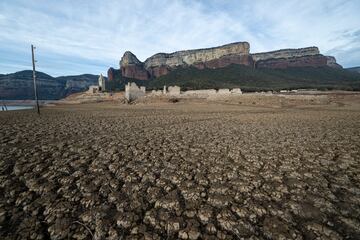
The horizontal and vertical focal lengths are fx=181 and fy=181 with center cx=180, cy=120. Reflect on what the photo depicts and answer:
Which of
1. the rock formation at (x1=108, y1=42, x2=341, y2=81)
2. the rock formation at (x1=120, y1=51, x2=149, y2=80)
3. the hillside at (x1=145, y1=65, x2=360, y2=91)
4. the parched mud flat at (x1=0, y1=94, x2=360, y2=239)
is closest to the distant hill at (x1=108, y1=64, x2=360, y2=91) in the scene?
the hillside at (x1=145, y1=65, x2=360, y2=91)

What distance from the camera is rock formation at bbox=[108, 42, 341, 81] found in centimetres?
16950

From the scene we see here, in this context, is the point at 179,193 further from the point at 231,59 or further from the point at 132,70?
the point at 132,70

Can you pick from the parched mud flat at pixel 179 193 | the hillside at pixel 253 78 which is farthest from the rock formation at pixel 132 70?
the parched mud flat at pixel 179 193

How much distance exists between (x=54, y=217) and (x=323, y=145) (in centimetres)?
934

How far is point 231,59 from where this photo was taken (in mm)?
173000

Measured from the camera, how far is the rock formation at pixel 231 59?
16950cm

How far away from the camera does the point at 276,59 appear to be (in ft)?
595

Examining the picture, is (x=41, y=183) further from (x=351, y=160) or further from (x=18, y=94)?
(x=18, y=94)

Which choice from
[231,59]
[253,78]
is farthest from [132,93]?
[231,59]

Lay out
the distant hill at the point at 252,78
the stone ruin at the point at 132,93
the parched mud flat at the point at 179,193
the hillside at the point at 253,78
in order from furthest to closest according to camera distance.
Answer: the distant hill at the point at 252,78, the hillside at the point at 253,78, the stone ruin at the point at 132,93, the parched mud flat at the point at 179,193

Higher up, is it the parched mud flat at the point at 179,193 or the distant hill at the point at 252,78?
the distant hill at the point at 252,78

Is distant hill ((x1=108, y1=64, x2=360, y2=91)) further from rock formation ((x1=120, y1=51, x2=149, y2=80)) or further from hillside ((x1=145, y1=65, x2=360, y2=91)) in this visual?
rock formation ((x1=120, y1=51, x2=149, y2=80))

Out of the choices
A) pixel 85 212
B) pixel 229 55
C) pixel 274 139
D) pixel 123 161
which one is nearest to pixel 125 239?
pixel 85 212

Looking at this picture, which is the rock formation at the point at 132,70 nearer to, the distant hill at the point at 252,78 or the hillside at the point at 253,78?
the distant hill at the point at 252,78
